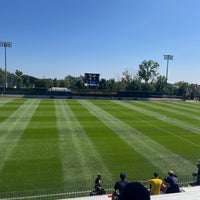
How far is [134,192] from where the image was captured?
8.13 feet

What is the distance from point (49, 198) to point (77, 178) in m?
2.29

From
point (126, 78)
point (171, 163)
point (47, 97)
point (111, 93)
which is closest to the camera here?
point (171, 163)

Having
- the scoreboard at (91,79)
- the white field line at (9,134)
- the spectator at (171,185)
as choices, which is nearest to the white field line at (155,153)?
the spectator at (171,185)

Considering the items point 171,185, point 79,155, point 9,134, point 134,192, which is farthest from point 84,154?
point 134,192

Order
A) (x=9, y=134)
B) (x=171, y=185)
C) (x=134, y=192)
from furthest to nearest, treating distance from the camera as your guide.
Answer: (x=9, y=134) < (x=171, y=185) < (x=134, y=192)

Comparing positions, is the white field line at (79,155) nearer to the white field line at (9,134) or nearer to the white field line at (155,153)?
the white field line at (155,153)

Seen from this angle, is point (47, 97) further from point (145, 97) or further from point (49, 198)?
point (49, 198)

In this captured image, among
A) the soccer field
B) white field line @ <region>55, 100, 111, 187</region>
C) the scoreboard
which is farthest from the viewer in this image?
the scoreboard

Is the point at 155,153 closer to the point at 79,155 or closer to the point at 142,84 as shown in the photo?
the point at 79,155

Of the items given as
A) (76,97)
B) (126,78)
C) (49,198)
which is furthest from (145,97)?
(49,198)

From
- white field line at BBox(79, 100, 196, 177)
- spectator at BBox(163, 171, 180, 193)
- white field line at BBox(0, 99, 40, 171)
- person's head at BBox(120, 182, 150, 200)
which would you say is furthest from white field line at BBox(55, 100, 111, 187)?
person's head at BBox(120, 182, 150, 200)

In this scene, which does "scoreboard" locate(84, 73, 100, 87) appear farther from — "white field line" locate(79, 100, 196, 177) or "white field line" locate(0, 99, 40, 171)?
"white field line" locate(79, 100, 196, 177)

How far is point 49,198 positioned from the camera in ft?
32.9

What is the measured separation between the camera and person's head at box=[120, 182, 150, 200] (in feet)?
8.13
